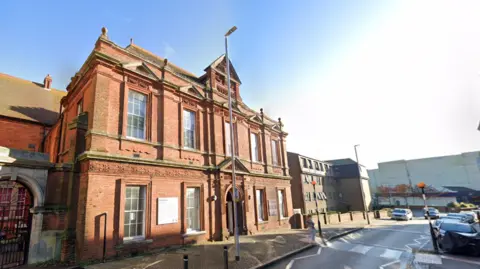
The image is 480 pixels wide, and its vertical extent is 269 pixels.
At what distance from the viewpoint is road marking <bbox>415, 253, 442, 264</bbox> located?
34.4 ft

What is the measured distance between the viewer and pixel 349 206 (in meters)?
47.3

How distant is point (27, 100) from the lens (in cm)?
2092

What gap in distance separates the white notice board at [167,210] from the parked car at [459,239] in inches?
537

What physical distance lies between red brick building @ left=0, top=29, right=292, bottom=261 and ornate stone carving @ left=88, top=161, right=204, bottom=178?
43 mm

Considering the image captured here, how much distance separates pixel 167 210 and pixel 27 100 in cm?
1826

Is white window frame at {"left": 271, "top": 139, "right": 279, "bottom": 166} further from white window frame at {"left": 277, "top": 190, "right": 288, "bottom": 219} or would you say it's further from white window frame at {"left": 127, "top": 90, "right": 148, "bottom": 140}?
white window frame at {"left": 127, "top": 90, "right": 148, "bottom": 140}

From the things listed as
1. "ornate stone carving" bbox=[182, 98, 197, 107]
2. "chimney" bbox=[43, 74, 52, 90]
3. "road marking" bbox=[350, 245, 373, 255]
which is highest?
"chimney" bbox=[43, 74, 52, 90]

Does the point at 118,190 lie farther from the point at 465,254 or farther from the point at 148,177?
the point at 465,254

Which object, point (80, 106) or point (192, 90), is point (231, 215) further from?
point (80, 106)

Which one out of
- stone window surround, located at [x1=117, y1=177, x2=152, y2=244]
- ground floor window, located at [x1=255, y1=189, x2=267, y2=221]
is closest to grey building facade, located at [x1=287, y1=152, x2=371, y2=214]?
ground floor window, located at [x1=255, y1=189, x2=267, y2=221]

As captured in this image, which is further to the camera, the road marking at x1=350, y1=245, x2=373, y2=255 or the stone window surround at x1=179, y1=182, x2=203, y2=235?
the stone window surround at x1=179, y1=182, x2=203, y2=235

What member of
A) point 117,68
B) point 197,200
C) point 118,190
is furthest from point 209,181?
point 117,68

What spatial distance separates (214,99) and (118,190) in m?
9.19

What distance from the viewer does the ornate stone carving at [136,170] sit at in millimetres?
10414
